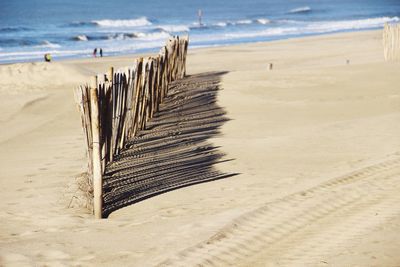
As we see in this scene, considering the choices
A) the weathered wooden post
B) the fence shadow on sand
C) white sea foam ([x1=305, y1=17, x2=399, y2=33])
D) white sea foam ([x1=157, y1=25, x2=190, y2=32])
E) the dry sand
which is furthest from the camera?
white sea foam ([x1=157, y1=25, x2=190, y2=32])

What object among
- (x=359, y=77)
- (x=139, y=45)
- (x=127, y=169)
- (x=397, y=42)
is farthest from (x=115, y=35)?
(x=127, y=169)

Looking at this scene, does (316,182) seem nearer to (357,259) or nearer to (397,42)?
(357,259)

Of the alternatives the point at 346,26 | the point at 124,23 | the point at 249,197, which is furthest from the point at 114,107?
the point at 124,23

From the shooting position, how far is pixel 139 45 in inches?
1448

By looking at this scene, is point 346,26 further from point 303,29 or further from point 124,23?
point 124,23

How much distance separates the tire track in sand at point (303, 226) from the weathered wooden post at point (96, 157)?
1.33 meters

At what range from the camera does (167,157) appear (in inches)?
322

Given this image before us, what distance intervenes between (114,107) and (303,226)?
2806 mm

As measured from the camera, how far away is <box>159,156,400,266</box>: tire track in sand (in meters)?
4.55

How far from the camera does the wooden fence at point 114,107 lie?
239 inches

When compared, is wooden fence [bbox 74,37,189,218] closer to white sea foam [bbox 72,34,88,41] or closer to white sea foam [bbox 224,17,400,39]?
white sea foam [bbox 72,34,88,41]

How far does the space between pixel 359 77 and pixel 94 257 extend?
11463mm

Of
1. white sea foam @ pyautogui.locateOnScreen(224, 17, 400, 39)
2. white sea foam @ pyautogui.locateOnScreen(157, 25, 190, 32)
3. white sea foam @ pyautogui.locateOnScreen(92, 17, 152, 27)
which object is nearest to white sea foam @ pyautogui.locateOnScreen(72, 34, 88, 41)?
white sea foam @ pyautogui.locateOnScreen(224, 17, 400, 39)

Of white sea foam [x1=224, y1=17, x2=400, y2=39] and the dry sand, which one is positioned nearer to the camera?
the dry sand
